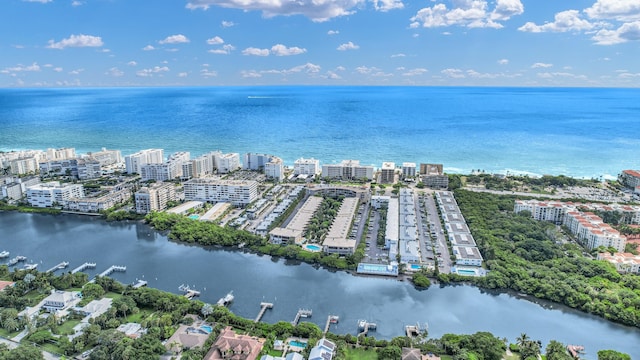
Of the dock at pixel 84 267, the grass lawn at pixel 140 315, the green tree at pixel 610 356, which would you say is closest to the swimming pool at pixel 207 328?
the grass lawn at pixel 140 315

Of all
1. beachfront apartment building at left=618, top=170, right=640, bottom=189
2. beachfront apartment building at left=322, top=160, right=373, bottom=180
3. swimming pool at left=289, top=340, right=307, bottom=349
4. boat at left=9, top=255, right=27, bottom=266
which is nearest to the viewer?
swimming pool at left=289, top=340, right=307, bottom=349

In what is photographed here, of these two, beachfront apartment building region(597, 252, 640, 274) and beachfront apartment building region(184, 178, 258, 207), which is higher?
beachfront apartment building region(184, 178, 258, 207)

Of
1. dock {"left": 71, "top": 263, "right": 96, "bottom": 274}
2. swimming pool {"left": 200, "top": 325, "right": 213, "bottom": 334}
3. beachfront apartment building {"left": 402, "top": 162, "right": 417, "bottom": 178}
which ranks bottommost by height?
swimming pool {"left": 200, "top": 325, "right": 213, "bottom": 334}

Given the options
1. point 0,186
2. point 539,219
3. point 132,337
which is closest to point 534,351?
point 132,337

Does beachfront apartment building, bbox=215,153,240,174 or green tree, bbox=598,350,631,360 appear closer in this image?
green tree, bbox=598,350,631,360

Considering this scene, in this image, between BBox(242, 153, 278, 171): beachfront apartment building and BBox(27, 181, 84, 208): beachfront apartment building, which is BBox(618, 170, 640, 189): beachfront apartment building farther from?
BBox(27, 181, 84, 208): beachfront apartment building

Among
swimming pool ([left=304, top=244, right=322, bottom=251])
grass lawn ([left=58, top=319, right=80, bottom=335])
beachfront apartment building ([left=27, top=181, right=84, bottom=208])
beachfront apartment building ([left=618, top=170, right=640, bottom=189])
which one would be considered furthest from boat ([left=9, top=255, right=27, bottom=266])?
beachfront apartment building ([left=618, top=170, right=640, bottom=189])

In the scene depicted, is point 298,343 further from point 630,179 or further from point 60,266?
point 630,179
